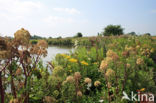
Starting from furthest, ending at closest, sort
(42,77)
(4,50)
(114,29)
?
1. (114,29)
2. (42,77)
3. (4,50)

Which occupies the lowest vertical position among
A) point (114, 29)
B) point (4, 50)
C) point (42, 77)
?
point (42, 77)

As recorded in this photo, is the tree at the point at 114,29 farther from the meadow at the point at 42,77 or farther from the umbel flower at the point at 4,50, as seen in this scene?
the umbel flower at the point at 4,50

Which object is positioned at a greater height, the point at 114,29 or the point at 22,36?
the point at 114,29

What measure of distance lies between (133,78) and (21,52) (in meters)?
2.20

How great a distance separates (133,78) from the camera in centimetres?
270

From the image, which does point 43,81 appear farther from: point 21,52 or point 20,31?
point 20,31

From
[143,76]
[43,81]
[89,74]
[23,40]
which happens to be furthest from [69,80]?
[143,76]

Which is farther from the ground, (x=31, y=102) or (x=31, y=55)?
(x=31, y=55)

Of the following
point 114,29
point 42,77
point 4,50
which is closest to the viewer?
point 4,50

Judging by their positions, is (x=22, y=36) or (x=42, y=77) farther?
(x=42, y=77)

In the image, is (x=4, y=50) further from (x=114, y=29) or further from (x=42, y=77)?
(x=114, y=29)

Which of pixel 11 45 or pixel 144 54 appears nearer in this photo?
pixel 11 45

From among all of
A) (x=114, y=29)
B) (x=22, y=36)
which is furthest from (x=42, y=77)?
(x=114, y=29)

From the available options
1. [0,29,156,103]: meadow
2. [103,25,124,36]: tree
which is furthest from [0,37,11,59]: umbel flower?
[103,25,124,36]: tree
